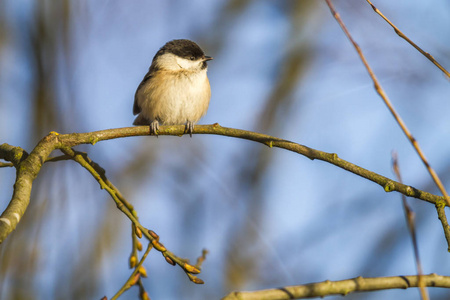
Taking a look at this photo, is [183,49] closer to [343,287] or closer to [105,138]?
[105,138]

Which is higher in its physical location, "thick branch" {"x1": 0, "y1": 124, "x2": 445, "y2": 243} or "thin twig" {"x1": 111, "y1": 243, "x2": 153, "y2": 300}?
"thick branch" {"x1": 0, "y1": 124, "x2": 445, "y2": 243}

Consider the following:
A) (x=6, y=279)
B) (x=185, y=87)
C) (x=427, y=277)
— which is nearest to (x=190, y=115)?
(x=185, y=87)

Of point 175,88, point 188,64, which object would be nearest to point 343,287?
point 175,88

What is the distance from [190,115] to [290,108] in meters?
3.30

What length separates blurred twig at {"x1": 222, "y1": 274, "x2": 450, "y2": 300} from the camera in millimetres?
1674

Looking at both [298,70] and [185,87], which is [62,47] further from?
[298,70]

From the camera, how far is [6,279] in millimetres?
5141

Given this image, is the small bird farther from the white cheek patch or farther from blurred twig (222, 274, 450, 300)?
blurred twig (222, 274, 450, 300)

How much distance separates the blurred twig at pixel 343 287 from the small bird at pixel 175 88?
291cm

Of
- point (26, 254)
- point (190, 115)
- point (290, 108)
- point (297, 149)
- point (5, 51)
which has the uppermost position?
point (290, 108)

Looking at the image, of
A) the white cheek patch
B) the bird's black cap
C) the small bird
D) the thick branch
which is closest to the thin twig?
the thick branch

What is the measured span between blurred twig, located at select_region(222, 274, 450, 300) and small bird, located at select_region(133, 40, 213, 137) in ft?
9.56

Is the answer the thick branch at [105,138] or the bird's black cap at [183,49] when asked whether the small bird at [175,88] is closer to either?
the bird's black cap at [183,49]

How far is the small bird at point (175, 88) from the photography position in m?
4.66
